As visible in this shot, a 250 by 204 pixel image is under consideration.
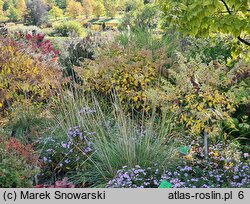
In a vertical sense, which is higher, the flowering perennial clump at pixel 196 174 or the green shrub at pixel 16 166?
the green shrub at pixel 16 166

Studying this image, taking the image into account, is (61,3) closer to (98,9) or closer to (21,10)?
(21,10)

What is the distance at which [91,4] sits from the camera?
37.7 metres

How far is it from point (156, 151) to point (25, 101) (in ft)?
7.30

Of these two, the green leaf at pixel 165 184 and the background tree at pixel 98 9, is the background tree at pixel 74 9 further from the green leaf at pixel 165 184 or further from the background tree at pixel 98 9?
the green leaf at pixel 165 184

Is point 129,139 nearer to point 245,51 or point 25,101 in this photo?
point 245,51

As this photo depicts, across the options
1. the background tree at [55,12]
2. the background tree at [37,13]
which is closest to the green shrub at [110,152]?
the background tree at [37,13]

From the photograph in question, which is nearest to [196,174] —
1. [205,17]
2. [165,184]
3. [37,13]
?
[165,184]

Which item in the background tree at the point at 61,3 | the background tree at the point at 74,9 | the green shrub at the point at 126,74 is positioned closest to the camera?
the green shrub at the point at 126,74

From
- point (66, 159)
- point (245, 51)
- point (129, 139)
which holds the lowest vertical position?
point (66, 159)

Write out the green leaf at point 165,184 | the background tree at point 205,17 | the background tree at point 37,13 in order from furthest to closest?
1. the background tree at point 37,13
2. the green leaf at point 165,184
3. the background tree at point 205,17

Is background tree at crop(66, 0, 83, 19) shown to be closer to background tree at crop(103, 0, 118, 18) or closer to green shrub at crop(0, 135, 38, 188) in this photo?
background tree at crop(103, 0, 118, 18)

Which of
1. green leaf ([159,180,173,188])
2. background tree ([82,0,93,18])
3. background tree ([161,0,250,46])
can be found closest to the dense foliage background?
background tree ([161,0,250,46])
